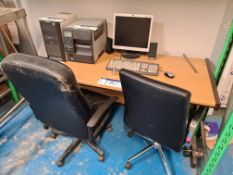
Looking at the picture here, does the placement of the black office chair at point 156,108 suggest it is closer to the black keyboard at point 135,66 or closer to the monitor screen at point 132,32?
the black keyboard at point 135,66

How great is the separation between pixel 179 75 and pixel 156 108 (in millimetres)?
633

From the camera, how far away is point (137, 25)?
1.69 m

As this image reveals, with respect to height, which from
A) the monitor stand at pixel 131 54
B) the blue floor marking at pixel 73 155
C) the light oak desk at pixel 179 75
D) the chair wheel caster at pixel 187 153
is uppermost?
the monitor stand at pixel 131 54

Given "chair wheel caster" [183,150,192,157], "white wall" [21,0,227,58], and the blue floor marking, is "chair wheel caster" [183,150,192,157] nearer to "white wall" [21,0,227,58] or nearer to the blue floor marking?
the blue floor marking

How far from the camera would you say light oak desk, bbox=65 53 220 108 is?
4.41 ft

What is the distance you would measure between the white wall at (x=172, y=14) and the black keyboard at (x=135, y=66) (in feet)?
1.40

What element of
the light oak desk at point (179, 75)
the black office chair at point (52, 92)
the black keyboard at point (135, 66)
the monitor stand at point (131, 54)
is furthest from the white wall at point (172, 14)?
the black office chair at point (52, 92)

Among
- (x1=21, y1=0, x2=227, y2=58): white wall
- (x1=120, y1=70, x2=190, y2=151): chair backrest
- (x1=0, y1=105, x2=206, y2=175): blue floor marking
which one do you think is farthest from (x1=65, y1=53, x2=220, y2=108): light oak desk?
(x1=0, y1=105, x2=206, y2=175): blue floor marking

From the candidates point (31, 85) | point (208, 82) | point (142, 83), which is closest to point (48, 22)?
point (31, 85)

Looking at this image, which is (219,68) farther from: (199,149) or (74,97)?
(74,97)

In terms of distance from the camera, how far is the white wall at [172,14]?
1.67 meters

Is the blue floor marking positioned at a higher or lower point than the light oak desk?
lower

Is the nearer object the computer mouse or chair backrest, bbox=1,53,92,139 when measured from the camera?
chair backrest, bbox=1,53,92,139

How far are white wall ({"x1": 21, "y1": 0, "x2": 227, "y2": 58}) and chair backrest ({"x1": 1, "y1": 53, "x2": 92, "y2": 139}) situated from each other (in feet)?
3.78
